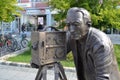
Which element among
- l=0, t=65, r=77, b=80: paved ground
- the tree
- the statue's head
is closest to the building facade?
the tree

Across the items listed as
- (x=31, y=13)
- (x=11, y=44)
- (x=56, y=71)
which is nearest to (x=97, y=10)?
(x=11, y=44)

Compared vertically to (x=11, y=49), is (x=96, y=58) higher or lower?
higher

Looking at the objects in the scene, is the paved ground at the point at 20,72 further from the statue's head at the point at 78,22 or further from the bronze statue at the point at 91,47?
the statue's head at the point at 78,22

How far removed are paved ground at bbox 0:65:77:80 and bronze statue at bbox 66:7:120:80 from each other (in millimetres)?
5929

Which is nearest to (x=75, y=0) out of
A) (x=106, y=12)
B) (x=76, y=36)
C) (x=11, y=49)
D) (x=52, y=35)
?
(x=106, y=12)

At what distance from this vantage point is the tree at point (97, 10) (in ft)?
39.2

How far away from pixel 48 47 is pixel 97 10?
9760 millimetres

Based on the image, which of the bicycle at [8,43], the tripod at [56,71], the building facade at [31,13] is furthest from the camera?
the building facade at [31,13]

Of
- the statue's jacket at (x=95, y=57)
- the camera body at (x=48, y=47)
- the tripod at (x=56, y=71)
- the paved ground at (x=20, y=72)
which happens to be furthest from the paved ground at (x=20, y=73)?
the statue's jacket at (x=95, y=57)

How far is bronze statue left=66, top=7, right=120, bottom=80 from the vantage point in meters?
1.82

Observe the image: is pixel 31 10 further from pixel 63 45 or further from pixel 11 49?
pixel 63 45

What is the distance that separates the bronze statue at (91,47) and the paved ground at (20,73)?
5929mm

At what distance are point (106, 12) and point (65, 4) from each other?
180cm

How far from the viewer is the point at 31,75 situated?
8.35 meters
